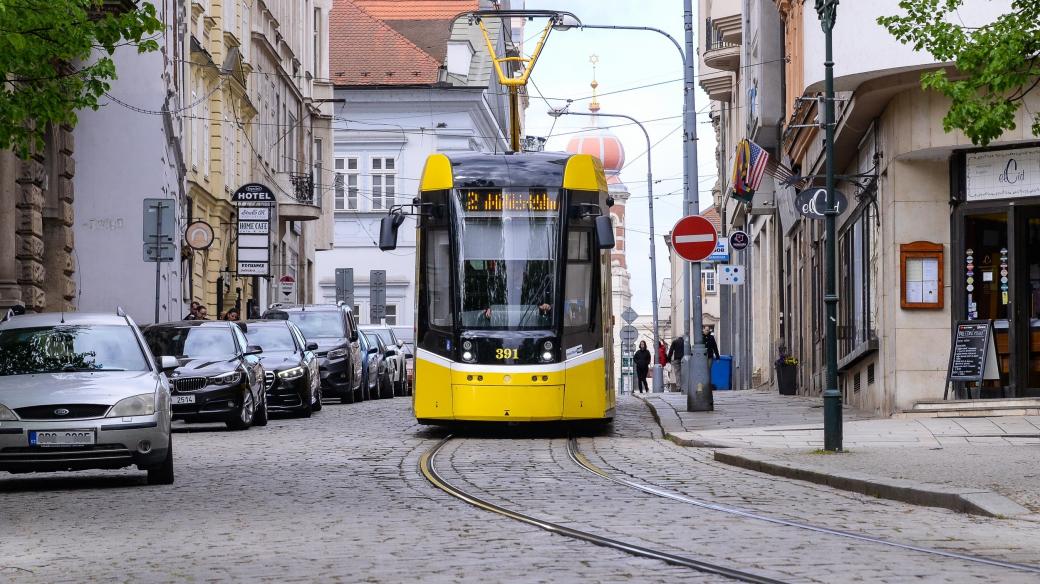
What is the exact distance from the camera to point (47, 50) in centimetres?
1866

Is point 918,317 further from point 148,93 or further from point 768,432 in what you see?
point 148,93

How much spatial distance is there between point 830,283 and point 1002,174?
660 centimetres

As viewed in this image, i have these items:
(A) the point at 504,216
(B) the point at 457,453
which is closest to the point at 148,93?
(A) the point at 504,216

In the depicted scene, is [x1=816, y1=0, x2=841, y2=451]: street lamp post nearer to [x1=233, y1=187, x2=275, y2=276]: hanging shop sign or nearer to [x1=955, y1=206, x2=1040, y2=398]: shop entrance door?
[x1=955, y1=206, x2=1040, y2=398]: shop entrance door

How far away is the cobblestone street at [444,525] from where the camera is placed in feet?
32.9

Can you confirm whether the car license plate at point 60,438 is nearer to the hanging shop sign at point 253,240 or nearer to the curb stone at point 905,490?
the curb stone at point 905,490

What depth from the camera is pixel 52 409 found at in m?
16.0

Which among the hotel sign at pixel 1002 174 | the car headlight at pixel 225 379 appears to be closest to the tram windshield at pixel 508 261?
the car headlight at pixel 225 379

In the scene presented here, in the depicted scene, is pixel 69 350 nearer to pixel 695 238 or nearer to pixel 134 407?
pixel 134 407

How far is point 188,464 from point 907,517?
8.62 metres

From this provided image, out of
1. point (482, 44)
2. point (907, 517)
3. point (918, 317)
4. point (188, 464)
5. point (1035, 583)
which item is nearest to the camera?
point (1035, 583)

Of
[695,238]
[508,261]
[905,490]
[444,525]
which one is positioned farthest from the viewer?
[695,238]

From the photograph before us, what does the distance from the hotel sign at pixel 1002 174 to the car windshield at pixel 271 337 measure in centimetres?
1104

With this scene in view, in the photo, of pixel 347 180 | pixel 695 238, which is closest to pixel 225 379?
pixel 695 238
